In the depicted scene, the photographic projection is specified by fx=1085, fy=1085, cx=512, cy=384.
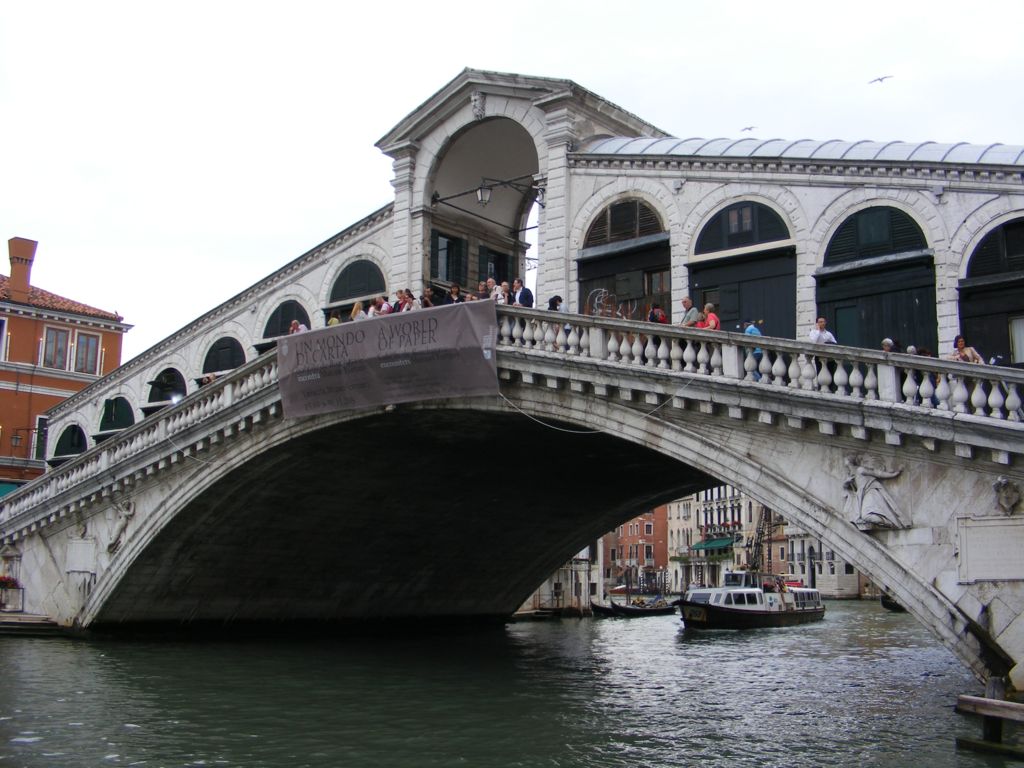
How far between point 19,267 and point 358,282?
16.9m

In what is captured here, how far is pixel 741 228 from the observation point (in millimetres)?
18266

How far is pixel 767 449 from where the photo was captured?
48.7 ft

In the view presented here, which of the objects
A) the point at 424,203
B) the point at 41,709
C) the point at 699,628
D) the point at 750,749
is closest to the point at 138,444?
the point at 424,203

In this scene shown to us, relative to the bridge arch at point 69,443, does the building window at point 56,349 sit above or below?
above

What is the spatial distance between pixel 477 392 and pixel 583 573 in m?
30.9

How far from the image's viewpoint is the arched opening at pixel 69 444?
31.3 metres

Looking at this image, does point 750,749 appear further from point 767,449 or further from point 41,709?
point 41,709

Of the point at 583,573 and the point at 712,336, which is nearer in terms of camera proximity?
the point at 712,336

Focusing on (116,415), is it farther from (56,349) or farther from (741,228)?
(741,228)

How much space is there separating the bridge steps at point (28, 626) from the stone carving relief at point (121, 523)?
2669 mm

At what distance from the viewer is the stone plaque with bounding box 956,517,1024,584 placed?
1275 cm

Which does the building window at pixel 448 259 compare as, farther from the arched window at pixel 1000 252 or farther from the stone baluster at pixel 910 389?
the stone baluster at pixel 910 389

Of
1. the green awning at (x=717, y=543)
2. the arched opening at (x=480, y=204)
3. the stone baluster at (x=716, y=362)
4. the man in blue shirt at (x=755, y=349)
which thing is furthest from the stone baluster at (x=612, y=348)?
the green awning at (x=717, y=543)

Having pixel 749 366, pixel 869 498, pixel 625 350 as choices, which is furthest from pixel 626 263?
pixel 869 498
